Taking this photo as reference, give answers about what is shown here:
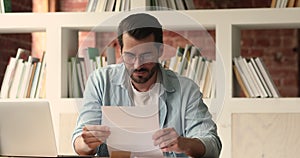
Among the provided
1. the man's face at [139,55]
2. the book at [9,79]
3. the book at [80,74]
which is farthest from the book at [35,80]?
the man's face at [139,55]

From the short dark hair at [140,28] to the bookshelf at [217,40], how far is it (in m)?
0.73

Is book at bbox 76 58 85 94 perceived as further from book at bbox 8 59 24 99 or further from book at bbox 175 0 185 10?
book at bbox 175 0 185 10

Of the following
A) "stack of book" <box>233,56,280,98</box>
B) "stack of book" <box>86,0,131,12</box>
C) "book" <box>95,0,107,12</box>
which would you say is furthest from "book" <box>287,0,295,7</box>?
"book" <box>95,0,107,12</box>

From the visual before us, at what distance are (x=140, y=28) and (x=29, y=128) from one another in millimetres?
519

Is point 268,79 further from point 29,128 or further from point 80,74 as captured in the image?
point 29,128

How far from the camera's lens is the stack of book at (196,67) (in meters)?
3.21

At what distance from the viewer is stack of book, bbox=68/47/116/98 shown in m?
3.30

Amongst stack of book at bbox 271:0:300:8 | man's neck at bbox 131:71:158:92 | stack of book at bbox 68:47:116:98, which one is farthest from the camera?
stack of book at bbox 68:47:116:98

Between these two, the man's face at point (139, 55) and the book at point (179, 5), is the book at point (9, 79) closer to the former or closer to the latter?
the book at point (179, 5)

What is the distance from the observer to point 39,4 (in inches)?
196

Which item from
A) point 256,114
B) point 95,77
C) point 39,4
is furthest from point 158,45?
point 39,4

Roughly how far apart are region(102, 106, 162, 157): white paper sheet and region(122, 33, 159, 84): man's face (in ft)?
0.65

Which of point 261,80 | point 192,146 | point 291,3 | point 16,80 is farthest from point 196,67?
point 192,146

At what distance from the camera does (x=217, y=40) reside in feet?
10.4
